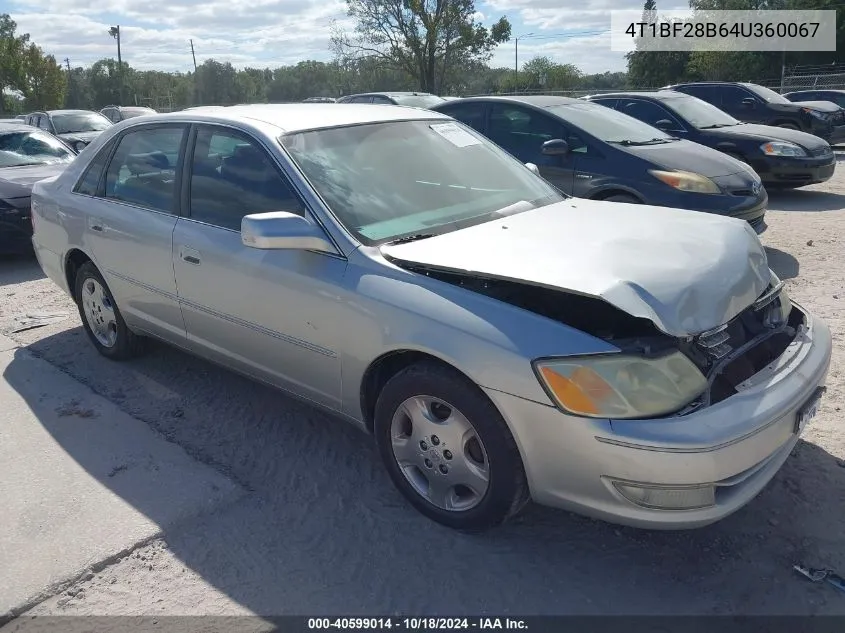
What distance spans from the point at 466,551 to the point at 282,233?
151 cm

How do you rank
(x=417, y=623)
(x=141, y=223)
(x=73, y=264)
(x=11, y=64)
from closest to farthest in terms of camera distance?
(x=417, y=623) → (x=141, y=223) → (x=73, y=264) → (x=11, y=64)

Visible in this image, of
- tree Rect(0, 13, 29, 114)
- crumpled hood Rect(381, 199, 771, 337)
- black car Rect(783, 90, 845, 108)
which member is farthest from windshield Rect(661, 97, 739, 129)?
tree Rect(0, 13, 29, 114)

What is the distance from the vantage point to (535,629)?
2.41 meters

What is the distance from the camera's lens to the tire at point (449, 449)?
2.61 meters

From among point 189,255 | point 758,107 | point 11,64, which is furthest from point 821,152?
point 11,64

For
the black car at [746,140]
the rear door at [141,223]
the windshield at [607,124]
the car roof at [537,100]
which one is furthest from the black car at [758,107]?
the rear door at [141,223]

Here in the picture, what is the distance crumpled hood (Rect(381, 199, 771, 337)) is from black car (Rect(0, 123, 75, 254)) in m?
6.10

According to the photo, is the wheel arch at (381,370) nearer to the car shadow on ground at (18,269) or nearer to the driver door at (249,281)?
the driver door at (249,281)

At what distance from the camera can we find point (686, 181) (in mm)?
6434

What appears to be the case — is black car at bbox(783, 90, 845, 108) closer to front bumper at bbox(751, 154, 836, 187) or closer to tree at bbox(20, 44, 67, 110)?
front bumper at bbox(751, 154, 836, 187)

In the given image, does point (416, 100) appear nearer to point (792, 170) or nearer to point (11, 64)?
point (792, 170)

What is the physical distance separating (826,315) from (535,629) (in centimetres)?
383

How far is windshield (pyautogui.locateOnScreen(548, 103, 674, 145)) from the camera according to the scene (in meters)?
6.94

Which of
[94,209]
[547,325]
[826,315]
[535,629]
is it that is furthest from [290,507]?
[826,315]
